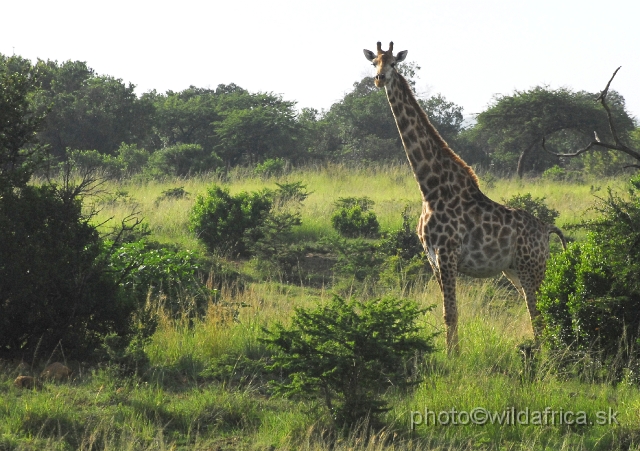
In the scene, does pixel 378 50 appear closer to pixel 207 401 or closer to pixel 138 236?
pixel 207 401

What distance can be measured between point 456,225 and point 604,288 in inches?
68.2

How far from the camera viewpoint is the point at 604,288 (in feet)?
23.9

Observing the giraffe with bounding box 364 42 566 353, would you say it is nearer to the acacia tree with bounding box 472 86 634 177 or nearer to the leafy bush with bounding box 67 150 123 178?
the leafy bush with bounding box 67 150 123 178

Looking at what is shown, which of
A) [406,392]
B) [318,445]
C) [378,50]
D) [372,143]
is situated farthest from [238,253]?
[372,143]

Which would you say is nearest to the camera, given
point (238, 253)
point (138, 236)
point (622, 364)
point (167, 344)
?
point (622, 364)

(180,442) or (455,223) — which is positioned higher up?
(455,223)

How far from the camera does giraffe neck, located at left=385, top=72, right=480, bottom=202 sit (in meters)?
8.91

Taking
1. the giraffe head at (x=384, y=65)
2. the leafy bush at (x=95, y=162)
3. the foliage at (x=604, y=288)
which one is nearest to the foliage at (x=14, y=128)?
the giraffe head at (x=384, y=65)

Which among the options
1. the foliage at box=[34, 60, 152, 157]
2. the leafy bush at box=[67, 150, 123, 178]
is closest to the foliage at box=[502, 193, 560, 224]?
the leafy bush at box=[67, 150, 123, 178]

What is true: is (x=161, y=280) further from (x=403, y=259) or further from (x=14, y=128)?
(x=403, y=259)

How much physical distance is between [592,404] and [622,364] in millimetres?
662

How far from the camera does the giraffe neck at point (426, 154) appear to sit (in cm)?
891

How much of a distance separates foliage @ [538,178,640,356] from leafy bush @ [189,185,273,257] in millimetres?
7702

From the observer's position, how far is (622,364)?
282 inches
